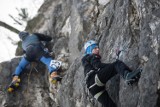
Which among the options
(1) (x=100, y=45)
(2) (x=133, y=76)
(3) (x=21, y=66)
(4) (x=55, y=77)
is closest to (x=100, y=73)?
(2) (x=133, y=76)

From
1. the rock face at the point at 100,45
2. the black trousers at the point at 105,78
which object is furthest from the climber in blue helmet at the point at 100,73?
the rock face at the point at 100,45

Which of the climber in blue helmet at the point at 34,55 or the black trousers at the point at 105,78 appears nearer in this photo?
the black trousers at the point at 105,78

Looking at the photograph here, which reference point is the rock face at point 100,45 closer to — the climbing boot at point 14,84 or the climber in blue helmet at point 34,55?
the climbing boot at point 14,84

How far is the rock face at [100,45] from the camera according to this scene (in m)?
6.45

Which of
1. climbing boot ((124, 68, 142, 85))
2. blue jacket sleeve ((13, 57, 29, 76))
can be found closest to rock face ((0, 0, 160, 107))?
climbing boot ((124, 68, 142, 85))

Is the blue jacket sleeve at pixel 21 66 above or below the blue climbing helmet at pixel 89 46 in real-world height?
below

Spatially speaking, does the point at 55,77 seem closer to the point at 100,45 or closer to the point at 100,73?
the point at 100,45

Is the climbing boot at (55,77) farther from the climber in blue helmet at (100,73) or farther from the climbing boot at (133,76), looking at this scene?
the climbing boot at (133,76)

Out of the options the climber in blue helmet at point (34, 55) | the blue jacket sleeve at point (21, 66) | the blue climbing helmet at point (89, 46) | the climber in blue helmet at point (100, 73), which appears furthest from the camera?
the blue jacket sleeve at point (21, 66)

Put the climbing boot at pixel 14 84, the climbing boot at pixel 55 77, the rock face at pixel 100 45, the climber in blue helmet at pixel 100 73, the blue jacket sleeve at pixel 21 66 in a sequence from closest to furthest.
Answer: the rock face at pixel 100 45 → the climber in blue helmet at pixel 100 73 → the climbing boot at pixel 55 77 → the climbing boot at pixel 14 84 → the blue jacket sleeve at pixel 21 66

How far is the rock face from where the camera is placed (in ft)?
21.1

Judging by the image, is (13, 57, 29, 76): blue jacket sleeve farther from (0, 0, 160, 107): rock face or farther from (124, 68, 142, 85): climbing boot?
(124, 68, 142, 85): climbing boot

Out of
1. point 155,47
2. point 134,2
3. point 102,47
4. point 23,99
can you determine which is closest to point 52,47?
point 23,99

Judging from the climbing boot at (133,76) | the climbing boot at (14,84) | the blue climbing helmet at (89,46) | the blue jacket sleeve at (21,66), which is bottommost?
the climbing boot at (14,84)
